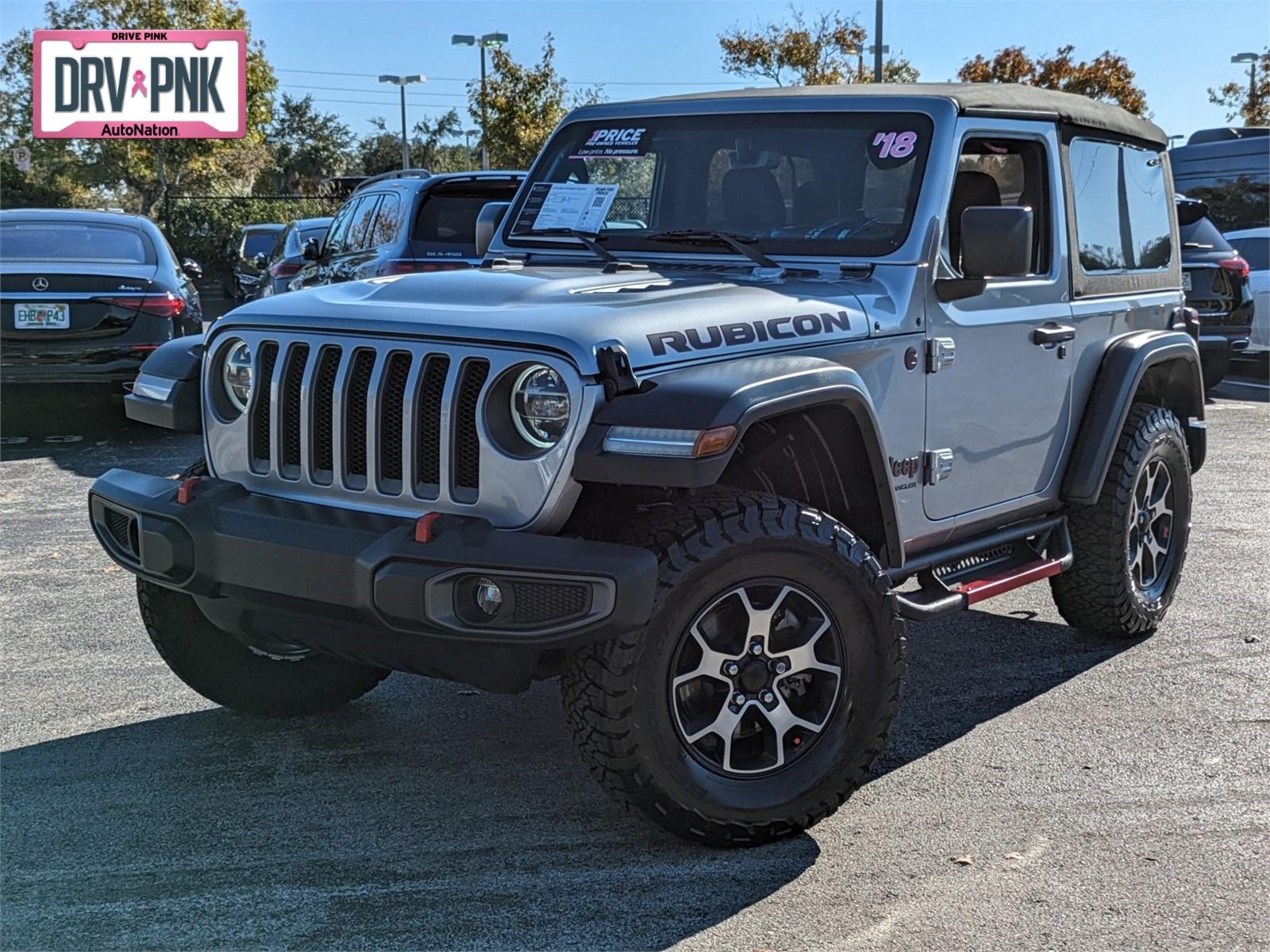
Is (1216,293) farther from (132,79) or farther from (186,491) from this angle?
(132,79)

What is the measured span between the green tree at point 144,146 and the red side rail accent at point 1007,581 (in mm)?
34410

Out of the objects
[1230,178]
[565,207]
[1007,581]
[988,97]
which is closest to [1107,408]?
[1007,581]

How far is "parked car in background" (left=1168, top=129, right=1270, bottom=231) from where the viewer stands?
58.2ft

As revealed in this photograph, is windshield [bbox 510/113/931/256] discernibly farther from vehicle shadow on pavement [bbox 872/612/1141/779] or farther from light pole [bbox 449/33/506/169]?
light pole [bbox 449/33/506/169]

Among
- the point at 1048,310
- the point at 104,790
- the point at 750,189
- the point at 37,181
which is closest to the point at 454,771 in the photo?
the point at 104,790

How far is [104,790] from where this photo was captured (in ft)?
14.0

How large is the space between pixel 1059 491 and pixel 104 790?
3.32m

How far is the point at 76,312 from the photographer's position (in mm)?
10719

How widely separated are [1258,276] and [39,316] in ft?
36.5

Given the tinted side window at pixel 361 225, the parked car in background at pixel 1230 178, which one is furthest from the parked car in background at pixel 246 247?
the parked car in background at pixel 1230 178

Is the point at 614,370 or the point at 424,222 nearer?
the point at 614,370

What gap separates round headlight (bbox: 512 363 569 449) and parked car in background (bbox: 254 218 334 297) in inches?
414

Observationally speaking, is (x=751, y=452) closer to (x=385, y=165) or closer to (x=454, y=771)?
(x=454, y=771)

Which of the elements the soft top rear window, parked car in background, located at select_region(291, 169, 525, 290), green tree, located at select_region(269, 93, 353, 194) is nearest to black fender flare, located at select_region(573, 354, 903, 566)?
parked car in background, located at select_region(291, 169, 525, 290)
